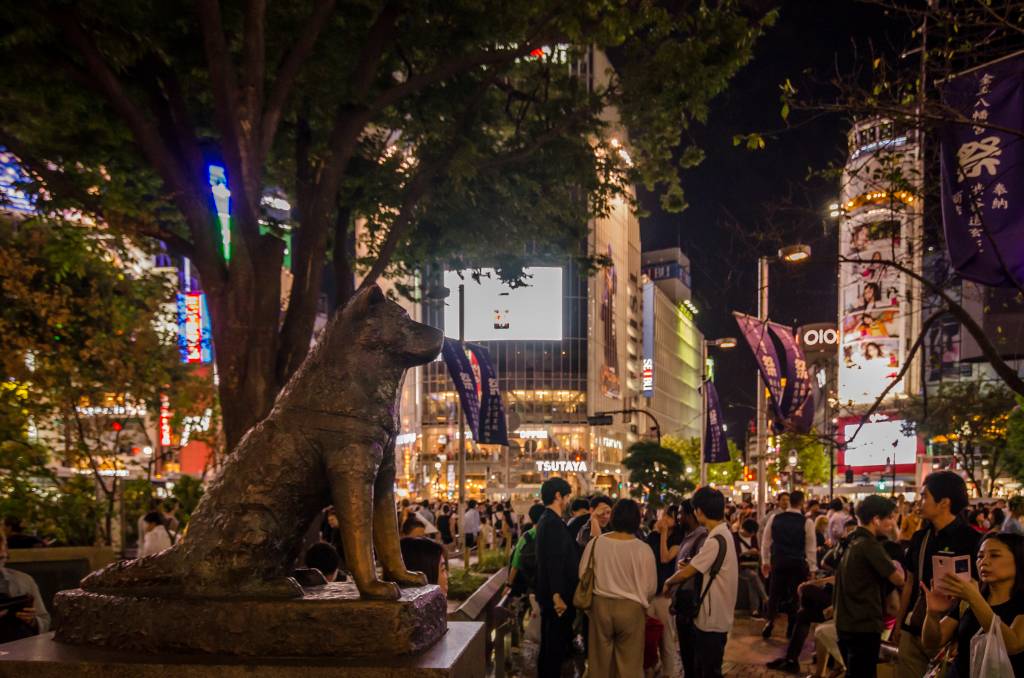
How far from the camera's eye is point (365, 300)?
120 inches

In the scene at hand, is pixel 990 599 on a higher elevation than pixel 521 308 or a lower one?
lower

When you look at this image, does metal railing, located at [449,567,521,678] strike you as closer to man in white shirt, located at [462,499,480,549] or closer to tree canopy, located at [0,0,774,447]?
tree canopy, located at [0,0,774,447]

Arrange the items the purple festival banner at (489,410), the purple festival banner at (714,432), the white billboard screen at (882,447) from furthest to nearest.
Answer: the white billboard screen at (882,447) → the purple festival banner at (714,432) → the purple festival banner at (489,410)

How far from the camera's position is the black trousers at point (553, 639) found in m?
7.20

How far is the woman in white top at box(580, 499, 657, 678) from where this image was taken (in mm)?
6199

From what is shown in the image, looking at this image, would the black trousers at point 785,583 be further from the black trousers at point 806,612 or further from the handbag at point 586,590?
the handbag at point 586,590

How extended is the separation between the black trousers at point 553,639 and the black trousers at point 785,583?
4768mm

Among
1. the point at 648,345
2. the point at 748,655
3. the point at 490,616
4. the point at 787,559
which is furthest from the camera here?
the point at 648,345

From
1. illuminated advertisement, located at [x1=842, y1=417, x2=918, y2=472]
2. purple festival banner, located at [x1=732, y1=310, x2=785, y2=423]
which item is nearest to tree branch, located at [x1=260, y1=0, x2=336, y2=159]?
purple festival banner, located at [x1=732, y1=310, x2=785, y2=423]

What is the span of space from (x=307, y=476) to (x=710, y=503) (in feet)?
15.1

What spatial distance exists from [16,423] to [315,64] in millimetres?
6229

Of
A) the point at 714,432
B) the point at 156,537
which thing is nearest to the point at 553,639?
the point at 156,537

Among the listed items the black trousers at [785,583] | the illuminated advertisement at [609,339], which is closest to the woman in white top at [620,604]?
the black trousers at [785,583]

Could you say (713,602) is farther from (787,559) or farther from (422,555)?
(787,559)
